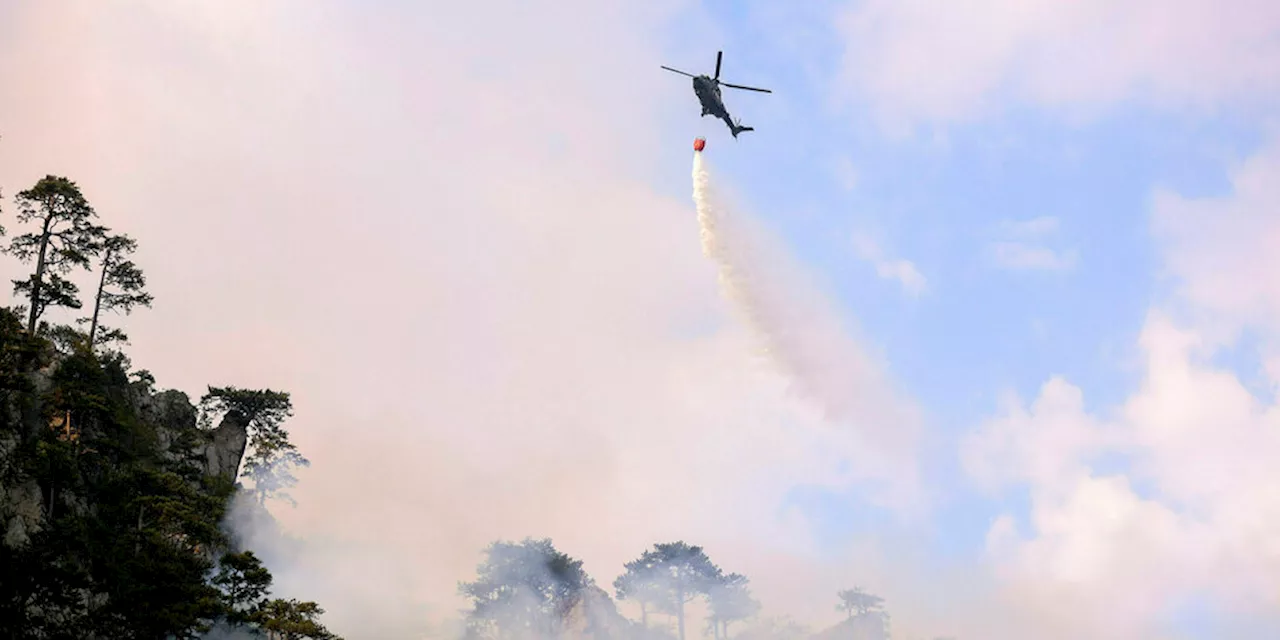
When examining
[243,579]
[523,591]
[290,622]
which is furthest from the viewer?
[523,591]

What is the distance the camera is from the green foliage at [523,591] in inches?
4099

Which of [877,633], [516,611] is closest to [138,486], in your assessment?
[516,611]

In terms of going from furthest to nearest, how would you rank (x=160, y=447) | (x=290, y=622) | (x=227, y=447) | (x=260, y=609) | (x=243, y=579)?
(x=227, y=447) → (x=160, y=447) → (x=243, y=579) → (x=260, y=609) → (x=290, y=622)

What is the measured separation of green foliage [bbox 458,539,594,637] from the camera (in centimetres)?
10412

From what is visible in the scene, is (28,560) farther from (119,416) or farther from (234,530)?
(234,530)

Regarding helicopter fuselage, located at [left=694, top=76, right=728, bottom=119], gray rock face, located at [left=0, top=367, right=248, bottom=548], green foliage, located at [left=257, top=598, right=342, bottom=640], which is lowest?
green foliage, located at [left=257, top=598, right=342, bottom=640]

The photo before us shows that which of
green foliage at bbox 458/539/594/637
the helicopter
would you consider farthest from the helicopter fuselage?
green foliage at bbox 458/539/594/637

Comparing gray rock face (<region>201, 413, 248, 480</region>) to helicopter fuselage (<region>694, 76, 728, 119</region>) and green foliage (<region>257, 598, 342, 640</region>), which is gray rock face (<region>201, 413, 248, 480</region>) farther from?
helicopter fuselage (<region>694, 76, 728, 119</region>)

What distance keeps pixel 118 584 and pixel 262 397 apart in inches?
1297

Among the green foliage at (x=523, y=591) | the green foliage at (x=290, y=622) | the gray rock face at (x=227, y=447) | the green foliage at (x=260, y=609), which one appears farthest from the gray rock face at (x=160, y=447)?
the green foliage at (x=523, y=591)

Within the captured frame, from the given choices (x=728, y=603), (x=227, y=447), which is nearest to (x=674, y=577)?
(x=728, y=603)

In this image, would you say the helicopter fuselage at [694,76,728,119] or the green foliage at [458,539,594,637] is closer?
the helicopter fuselage at [694,76,728,119]

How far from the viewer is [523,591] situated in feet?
350

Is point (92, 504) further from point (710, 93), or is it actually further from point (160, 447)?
point (710, 93)
